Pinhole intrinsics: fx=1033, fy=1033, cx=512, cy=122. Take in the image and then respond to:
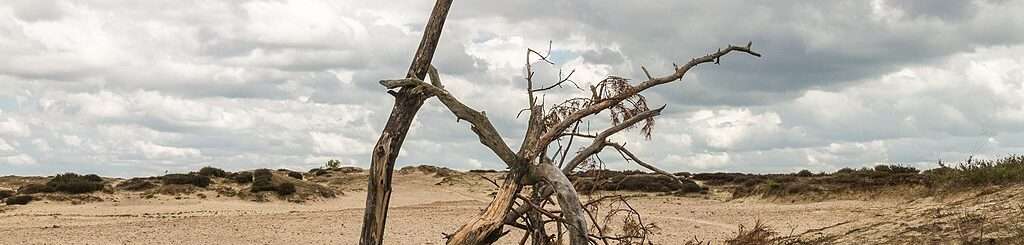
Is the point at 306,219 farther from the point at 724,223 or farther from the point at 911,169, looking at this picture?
the point at 911,169

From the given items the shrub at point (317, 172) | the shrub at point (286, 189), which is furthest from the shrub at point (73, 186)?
the shrub at point (317, 172)

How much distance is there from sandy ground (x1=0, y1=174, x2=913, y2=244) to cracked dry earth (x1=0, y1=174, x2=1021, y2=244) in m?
0.02

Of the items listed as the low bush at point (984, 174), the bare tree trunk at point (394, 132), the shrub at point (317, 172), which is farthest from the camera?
the shrub at point (317, 172)

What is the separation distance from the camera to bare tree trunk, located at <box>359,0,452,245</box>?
922 cm

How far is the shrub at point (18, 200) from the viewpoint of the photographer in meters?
29.2

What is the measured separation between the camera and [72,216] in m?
27.0

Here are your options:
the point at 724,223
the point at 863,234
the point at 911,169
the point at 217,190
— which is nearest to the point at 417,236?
the point at 724,223

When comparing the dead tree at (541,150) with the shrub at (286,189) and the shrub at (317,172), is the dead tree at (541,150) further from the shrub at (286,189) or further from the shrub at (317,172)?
the shrub at (317,172)

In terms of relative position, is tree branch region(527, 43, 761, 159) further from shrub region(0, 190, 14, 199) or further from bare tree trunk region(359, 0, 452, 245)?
shrub region(0, 190, 14, 199)

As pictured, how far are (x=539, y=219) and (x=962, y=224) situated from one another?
6.01 m

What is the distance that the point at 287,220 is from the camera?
24891mm

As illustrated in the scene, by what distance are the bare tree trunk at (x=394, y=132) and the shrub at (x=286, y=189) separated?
25.5m

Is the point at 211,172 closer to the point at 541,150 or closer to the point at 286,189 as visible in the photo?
the point at 286,189

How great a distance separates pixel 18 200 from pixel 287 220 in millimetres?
9752
